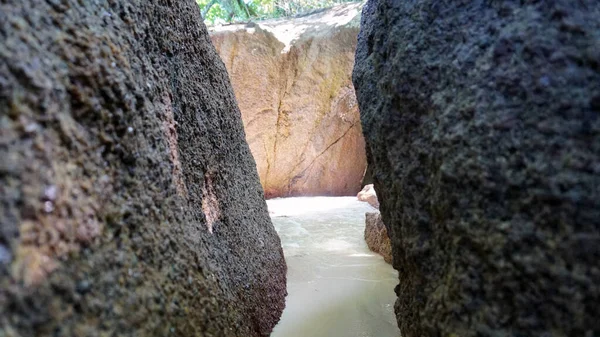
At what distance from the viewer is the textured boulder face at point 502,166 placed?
607 mm

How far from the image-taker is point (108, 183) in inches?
27.0

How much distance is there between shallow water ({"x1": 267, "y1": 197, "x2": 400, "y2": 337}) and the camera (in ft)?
4.78

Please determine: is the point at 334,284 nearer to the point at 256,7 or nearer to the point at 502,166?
the point at 502,166

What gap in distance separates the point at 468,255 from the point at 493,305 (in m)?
0.10

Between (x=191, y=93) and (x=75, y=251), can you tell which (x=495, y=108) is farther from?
(x=191, y=93)

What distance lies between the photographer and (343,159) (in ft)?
22.1

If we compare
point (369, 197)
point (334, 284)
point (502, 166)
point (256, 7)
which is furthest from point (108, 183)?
point (256, 7)

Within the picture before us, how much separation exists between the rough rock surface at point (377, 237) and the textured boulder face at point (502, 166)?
56.1 inches

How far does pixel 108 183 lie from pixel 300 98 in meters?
5.81

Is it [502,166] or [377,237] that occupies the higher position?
[502,166]

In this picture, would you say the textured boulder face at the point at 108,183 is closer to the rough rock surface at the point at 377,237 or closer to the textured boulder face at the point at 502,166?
the textured boulder face at the point at 502,166

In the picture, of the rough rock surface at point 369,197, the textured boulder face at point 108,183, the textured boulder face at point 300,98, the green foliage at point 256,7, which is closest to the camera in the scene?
the textured boulder face at point 108,183

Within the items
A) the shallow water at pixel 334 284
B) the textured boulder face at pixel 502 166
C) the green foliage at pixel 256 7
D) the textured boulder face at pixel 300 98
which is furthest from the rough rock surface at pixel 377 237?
the green foliage at pixel 256 7

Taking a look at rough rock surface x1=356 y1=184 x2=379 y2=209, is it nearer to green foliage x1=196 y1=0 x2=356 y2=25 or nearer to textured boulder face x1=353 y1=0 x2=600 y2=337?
textured boulder face x1=353 y1=0 x2=600 y2=337
